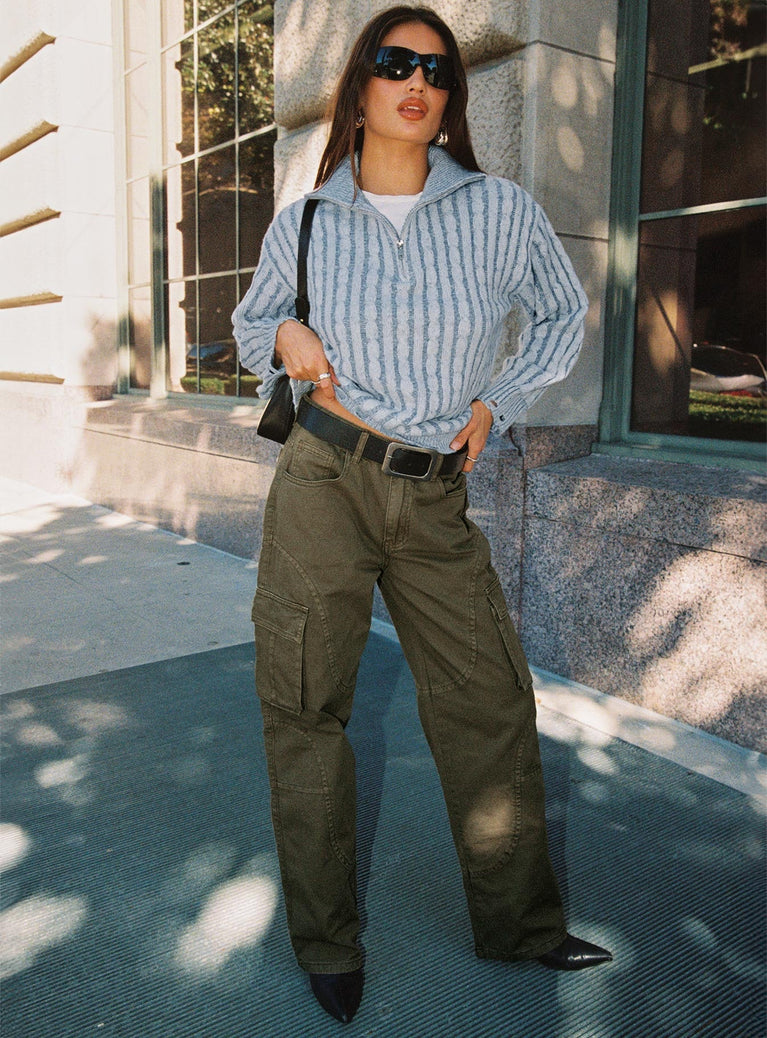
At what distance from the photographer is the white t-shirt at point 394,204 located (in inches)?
76.2

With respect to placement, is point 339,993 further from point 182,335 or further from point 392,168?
point 182,335

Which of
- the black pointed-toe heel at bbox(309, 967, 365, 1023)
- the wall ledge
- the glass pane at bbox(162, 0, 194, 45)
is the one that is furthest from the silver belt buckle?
the glass pane at bbox(162, 0, 194, 45)

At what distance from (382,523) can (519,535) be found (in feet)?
6.96

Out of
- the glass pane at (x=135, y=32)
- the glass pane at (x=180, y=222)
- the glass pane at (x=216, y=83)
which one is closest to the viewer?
the glass pane at (x=216, y=83)

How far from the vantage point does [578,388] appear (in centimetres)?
404

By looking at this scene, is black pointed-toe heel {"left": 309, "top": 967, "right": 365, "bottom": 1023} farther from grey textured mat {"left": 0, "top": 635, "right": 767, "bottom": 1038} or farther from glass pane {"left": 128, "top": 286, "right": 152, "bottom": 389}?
glass pane {"left": 128, "top": 286, "right": 152, "bottom": 389}

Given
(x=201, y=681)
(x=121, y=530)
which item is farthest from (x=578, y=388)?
(x=121, y=530)

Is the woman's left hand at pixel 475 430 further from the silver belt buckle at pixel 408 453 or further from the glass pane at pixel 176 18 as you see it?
the glass pane at pixel 176 18

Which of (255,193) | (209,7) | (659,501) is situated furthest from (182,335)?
(659,501)

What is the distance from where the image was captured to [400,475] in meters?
1.90

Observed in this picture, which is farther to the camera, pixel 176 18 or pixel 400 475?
pixel 176 18

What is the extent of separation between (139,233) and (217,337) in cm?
173

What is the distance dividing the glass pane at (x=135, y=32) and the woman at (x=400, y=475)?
6.76 metres

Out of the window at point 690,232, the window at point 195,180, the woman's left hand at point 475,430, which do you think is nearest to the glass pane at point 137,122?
the window at point 195,180
